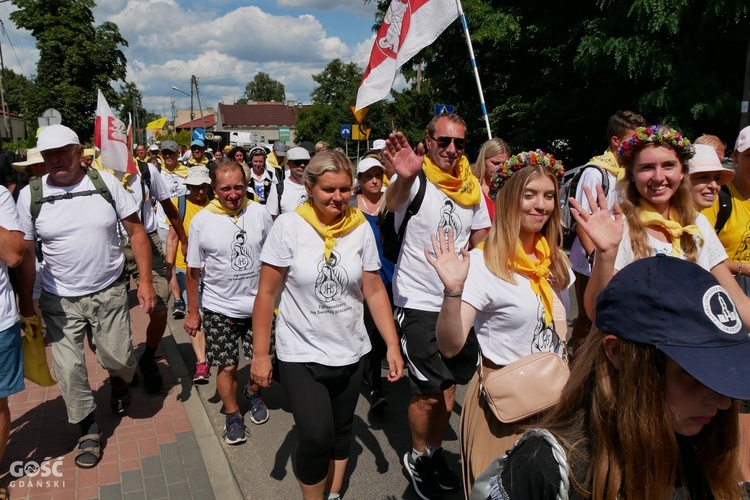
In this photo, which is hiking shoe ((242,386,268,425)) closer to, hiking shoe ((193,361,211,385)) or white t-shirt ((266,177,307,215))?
hiking shoe ((193,361,211,385))

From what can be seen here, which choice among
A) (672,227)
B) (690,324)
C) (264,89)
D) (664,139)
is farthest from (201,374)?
(264,89)

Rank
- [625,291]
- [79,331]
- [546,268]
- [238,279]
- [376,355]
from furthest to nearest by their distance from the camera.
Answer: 1. [376,355]
2. [238,279]
3. [79,331]
4. [546,268]
5. [625,291]

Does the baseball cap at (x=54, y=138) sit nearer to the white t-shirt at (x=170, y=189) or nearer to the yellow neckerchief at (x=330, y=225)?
the yellow neckerchief at (x=330, y=225)

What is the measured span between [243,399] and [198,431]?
0.70m

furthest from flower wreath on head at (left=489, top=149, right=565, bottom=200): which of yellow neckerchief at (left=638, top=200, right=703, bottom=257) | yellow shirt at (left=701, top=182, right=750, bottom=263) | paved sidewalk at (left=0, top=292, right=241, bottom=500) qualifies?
paved sidewalk at (left=0, top=292, right=241, bottom=500)

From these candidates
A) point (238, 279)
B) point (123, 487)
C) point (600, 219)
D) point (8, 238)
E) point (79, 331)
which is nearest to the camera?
point (600, 219)

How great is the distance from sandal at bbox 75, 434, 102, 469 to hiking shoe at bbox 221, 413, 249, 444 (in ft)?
2.79

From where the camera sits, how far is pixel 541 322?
101 inches

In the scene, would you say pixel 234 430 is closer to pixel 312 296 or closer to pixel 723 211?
pixel 312 296

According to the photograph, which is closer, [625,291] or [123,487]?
[625,291]

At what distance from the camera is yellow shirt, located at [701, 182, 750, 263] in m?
3.64

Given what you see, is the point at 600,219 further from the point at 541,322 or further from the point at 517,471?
the point at 517,471

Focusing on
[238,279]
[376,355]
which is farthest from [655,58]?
[238,279]

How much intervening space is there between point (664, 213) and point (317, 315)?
1.92 m
